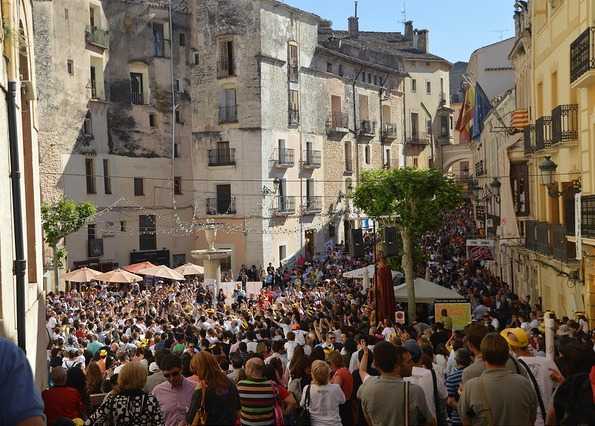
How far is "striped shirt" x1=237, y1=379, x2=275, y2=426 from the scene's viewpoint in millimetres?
7023

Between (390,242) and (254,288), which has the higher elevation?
(390,242)

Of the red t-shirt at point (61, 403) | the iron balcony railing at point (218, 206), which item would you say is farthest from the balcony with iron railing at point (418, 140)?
the red t-shirt at point (61, 403)

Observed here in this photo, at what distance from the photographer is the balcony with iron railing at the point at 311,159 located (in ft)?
158

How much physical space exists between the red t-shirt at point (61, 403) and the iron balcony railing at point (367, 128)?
48.1m

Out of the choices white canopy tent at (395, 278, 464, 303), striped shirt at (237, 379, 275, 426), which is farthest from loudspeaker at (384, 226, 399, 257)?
striped shirt at (237, 379, 275, 426)

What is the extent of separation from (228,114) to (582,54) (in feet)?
92.9

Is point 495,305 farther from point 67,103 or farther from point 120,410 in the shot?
point 67,103

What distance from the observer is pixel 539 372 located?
6.70m

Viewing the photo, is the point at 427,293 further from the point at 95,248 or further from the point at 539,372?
the point at 95,248

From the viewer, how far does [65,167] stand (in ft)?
126

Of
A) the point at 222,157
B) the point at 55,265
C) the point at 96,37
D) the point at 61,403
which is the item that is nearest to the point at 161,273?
the point at 55,265

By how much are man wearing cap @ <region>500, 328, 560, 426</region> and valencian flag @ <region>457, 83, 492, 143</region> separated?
75.5ft

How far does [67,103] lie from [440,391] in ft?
111

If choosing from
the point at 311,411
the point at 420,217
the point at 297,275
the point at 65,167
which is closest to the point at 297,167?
the point at 297,275
